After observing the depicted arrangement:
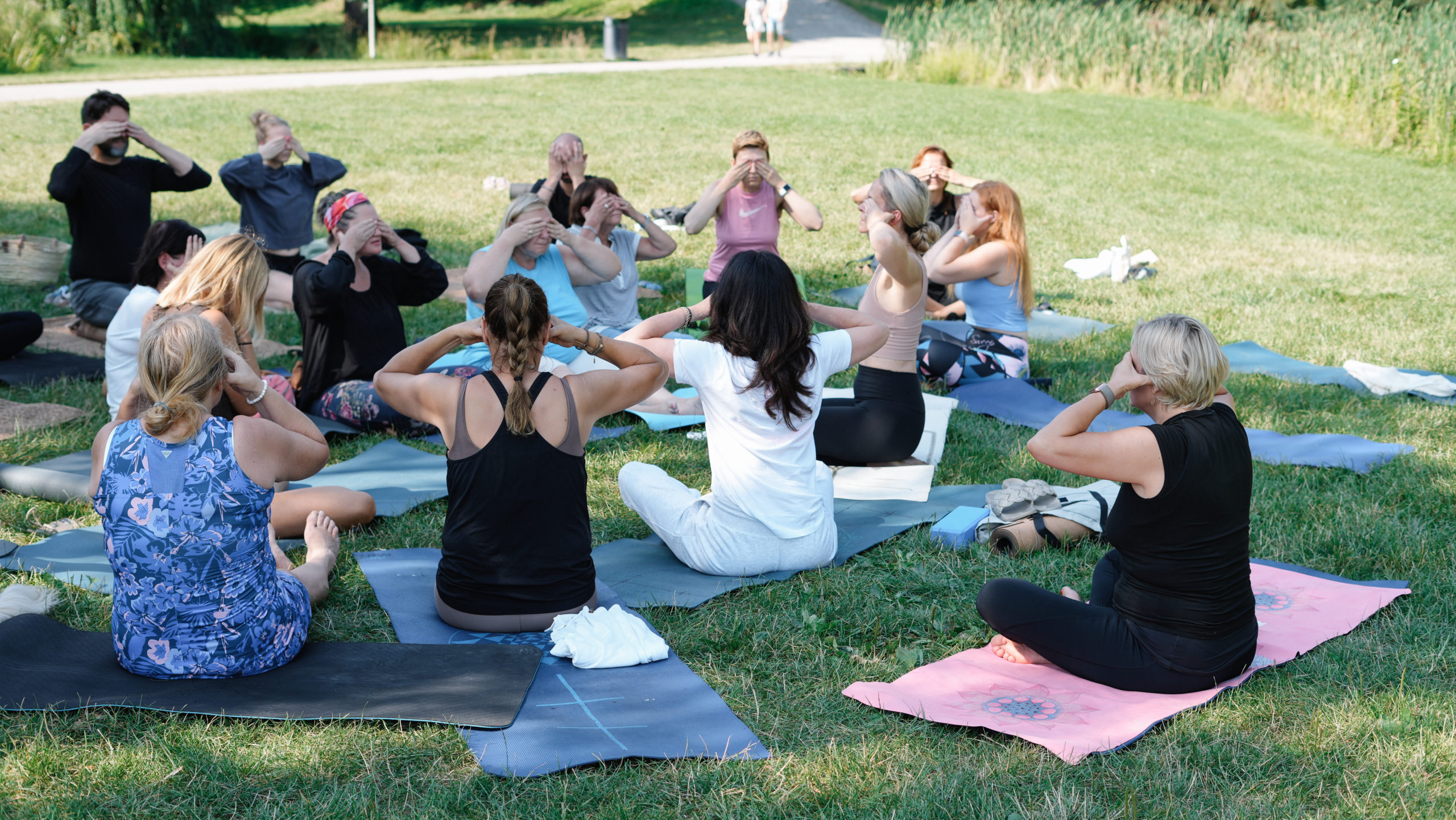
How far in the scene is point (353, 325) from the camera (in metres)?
6.34

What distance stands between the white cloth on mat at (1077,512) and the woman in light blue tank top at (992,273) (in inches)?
92.7

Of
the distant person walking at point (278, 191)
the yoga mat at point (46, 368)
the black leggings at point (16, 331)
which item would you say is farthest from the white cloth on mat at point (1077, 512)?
the black leggings at point (16, 331)

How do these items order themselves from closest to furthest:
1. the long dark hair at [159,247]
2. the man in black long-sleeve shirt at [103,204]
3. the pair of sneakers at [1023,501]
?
the pair of sneakers at [1023,501] → the long dark hair at [159,247] → the man in black long-sleeve shirt at [103,204]

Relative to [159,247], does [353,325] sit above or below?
below

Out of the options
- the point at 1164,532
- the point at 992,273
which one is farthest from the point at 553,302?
the point at 1164,532

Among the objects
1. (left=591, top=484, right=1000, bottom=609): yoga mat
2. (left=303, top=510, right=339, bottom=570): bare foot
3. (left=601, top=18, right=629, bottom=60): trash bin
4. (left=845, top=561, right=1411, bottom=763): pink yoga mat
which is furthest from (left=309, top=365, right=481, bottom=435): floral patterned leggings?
(left=601, top=18, right=629, bottom=60): trash bin

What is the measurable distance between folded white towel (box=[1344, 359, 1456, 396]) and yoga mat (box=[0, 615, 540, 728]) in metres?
6.20

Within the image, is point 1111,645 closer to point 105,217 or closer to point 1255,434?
point 1255,434

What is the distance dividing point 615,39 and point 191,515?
2759 centimetres

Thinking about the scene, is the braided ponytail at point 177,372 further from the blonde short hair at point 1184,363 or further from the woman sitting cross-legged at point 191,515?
the blonde short hair at point 1184,363

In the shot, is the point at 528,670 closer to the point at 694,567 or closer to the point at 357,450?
the point at 694,567

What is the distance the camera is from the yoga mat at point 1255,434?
6000mm

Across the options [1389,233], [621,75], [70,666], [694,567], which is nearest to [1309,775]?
[694,567]

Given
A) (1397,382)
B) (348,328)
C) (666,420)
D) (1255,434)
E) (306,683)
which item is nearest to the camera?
(306,683)
